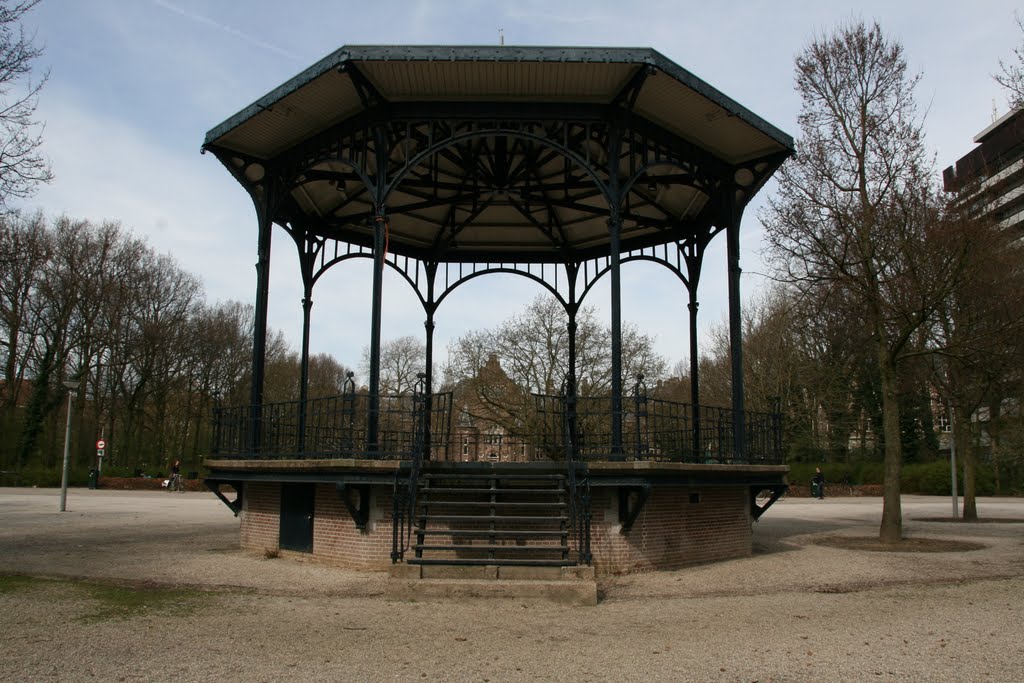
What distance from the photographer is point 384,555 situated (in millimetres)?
11430

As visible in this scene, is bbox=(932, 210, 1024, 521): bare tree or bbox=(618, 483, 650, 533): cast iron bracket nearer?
bbox=(618, 483, 650, 533): cast iron bracket

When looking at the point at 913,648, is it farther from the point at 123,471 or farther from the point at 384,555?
the point at 123,471

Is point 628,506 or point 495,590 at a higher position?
point 628,506

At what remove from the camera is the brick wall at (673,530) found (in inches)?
451

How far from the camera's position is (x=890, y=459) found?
1606 centimetres

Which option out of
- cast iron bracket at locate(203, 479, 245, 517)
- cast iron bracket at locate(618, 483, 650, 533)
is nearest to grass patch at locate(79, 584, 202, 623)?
cast iron bracket at locate(203, 479, 245, 517)

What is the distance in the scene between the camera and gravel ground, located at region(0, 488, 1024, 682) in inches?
259

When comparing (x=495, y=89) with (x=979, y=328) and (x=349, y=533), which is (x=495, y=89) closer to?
(x=349, y=533)

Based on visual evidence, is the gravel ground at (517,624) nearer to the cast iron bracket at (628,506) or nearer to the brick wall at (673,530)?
the brick wall at (673,530)

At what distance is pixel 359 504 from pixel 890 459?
10854 mm

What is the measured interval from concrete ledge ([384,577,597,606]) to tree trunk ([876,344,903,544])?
9.13 metres

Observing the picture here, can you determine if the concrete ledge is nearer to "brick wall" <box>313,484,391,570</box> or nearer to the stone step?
the stone step

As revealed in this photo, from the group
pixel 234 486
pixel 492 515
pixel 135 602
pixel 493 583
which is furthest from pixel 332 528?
pixel 493 583

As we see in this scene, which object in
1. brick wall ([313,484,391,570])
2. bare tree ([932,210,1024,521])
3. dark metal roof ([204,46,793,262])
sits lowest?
brick wall ([313,484,391,570])
